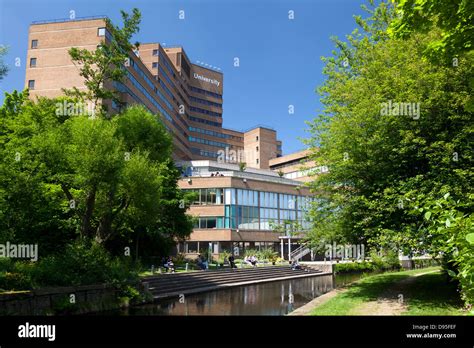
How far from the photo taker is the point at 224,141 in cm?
11119

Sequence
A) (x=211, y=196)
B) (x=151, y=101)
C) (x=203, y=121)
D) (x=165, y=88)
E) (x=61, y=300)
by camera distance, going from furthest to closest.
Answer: (x=203, y=121), (x=165, y=88), (x=151, y=101), (x=211, y=196), (x=61, y=300)

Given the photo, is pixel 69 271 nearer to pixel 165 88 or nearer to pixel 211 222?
pixel 211 222

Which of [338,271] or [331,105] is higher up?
[331,105]

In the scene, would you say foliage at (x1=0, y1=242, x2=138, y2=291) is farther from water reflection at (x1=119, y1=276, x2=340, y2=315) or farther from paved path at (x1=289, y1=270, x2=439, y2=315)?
paved path at (x1=289, y1=270, x2=439, y2=315)

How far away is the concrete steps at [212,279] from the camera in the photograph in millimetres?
21981

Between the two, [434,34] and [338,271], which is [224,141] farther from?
[434,34]

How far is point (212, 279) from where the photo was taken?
27859 millimetres

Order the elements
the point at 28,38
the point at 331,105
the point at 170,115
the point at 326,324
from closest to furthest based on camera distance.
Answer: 1. the point at 326,324
2. the point at 331,105
3. the point at 28,38
4. the point at 170,115

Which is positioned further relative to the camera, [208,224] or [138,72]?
[138,72]

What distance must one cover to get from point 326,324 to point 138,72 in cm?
5707

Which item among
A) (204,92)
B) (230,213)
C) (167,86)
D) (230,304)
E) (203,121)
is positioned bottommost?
(230,304)

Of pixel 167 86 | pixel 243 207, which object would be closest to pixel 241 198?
pixel 243 207

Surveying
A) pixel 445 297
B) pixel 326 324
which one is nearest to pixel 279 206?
pixel 445 297

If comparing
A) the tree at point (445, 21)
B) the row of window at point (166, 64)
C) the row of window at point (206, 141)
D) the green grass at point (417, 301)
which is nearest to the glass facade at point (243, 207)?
the row of window at point (166, 64)
